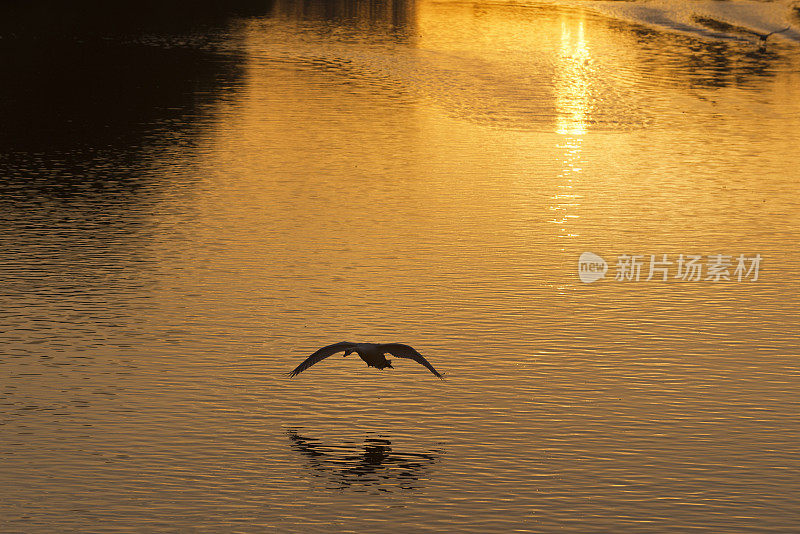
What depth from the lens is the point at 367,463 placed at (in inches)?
563

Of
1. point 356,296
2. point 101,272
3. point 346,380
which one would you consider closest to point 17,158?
point 101,272

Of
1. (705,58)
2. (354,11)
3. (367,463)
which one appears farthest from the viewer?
(354,11)

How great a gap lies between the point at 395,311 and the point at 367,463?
526cm

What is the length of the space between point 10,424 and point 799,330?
33.1 ft

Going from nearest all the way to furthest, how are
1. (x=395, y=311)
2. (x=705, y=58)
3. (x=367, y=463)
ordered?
(x=367, y=463), (x=395, y=311), (x=705, y=58)

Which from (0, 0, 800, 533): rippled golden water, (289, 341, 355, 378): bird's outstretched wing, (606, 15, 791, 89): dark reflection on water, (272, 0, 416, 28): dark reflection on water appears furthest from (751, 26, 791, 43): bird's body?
(289, 341, 355, 378): bird's outstretched wing

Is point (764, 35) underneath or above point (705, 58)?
underneath

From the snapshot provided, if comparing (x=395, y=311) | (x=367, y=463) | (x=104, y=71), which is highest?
(x=367, y=463)

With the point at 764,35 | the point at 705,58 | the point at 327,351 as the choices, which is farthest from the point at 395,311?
the point at 764,35

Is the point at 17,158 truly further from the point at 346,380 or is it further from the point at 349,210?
the point at 346,380

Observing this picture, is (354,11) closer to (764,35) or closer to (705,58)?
(764,35)

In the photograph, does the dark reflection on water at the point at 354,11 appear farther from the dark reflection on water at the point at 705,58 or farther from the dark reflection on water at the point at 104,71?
the dark reflection on water at the point at 705,58

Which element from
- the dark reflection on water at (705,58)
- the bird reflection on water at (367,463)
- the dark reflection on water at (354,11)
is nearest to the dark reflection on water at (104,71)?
the dark reflection on water at (354,11)

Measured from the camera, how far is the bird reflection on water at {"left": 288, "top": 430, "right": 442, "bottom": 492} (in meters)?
13.9
